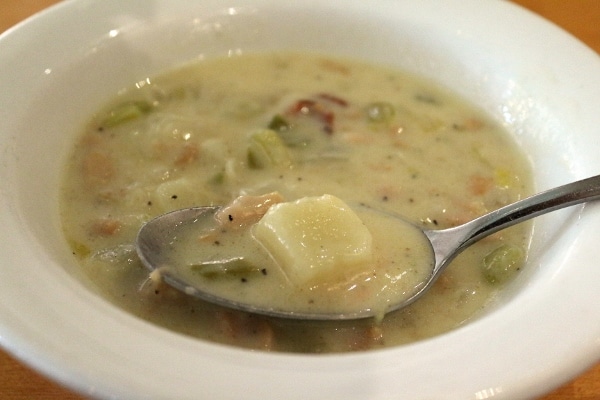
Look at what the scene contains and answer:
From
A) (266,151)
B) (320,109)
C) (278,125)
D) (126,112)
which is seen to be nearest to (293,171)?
(266,151)

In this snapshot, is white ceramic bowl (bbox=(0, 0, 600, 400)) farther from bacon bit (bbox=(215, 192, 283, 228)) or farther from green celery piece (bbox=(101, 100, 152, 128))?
bacon bit (bbox=(215, 192, 283, 228))

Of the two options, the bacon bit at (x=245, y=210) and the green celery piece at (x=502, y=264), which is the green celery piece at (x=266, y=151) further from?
the green celery piece at (x=502, y=264)

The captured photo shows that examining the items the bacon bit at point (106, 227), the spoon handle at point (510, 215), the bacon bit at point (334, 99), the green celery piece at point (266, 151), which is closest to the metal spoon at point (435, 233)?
the spoon handle at point (510, 215)

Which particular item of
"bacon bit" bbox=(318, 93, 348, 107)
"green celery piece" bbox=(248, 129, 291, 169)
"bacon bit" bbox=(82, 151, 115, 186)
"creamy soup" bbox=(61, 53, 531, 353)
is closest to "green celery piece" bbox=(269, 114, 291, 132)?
"creamy soup" bbox=(61, 53, 531, 353)

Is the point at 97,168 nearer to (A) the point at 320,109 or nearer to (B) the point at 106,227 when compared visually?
(B) the point at 106,227

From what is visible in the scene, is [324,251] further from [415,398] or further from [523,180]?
[523,180]

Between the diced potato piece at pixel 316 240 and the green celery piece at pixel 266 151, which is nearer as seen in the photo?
the diced potato piece at pixel 316 240

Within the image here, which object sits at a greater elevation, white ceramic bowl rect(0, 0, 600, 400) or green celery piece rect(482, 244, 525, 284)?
white ceramic bowl rect(0, 0, 600, 400)
